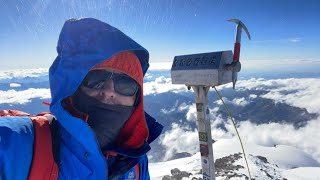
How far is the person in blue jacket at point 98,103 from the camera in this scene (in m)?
1.77

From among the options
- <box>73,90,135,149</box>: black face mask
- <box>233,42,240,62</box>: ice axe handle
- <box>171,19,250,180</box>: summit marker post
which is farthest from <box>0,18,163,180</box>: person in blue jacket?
<box>233,42,240,62</box>: ice axe handle

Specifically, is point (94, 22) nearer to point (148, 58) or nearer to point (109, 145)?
point (148, 58)

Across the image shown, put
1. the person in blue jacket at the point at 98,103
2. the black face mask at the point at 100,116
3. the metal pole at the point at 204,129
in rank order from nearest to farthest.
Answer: the person in blue jacket at the point at 98,103 < the black face mask at the point at 100,116 < the metal pole at the point at 204,129

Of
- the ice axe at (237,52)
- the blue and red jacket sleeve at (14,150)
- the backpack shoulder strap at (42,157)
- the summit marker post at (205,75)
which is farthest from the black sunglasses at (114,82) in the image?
the ice axe at (237,52)

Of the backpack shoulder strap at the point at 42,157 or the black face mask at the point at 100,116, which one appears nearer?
the backpack shoulder strap at the point at 42,157

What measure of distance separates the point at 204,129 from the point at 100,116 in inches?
88.6

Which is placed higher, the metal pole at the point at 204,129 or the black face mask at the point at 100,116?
the black face mask at the point at 100,116

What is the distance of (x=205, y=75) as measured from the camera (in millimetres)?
3652

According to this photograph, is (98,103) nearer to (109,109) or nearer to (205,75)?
(109,109)

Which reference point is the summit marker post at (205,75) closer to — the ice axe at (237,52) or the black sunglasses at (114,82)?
the ice axe at (237,52)

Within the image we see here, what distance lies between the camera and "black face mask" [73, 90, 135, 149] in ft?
6.94

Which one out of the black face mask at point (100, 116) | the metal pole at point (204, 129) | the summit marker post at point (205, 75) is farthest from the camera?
the metal pole at point (204, 129)

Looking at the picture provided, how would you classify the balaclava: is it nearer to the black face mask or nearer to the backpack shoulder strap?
the black face mask

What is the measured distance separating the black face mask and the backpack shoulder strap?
1.66 ft
